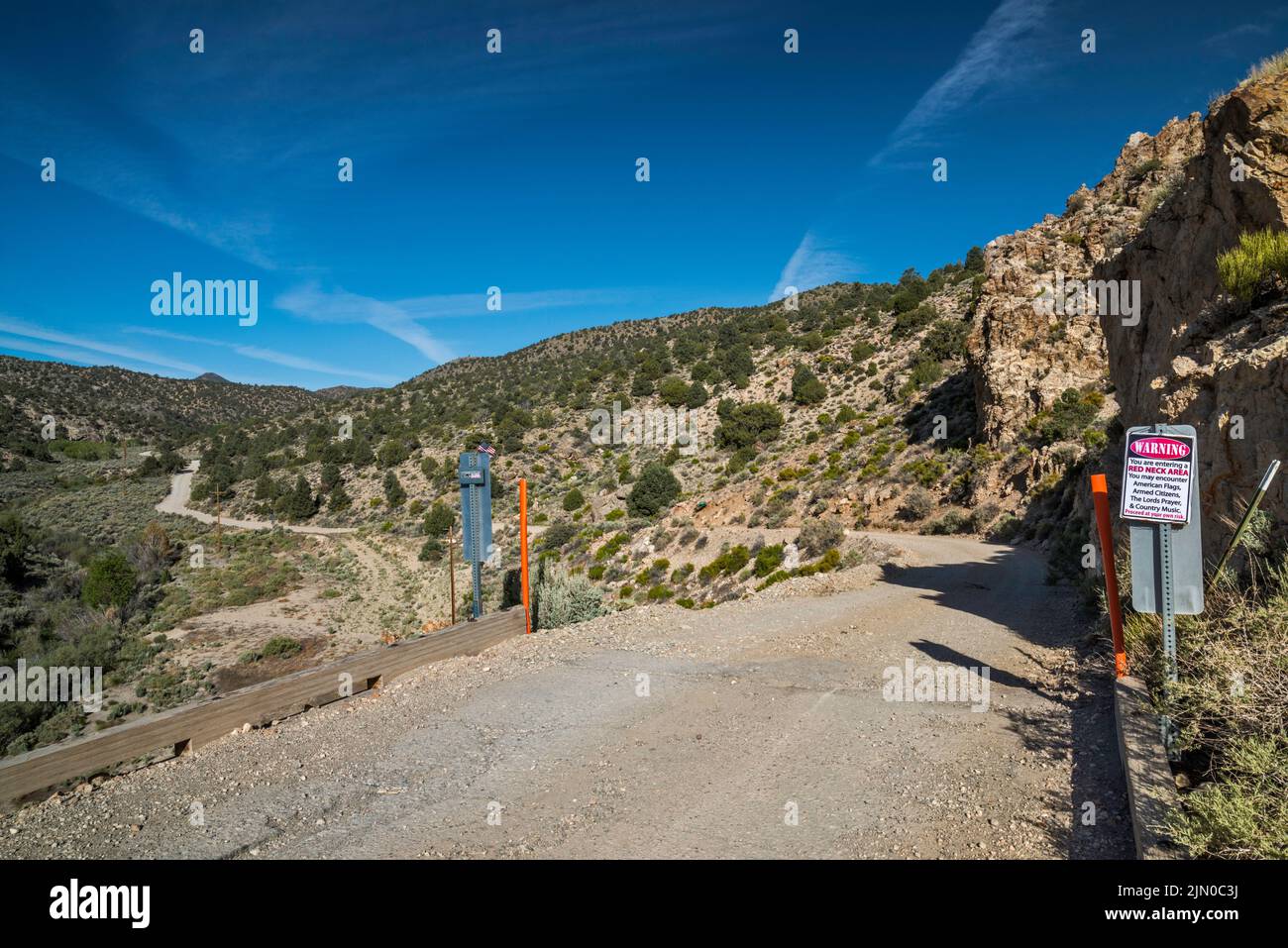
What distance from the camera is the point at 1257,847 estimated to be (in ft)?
8.93

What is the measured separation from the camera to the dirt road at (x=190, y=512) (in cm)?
4028

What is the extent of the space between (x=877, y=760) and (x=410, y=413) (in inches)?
2246

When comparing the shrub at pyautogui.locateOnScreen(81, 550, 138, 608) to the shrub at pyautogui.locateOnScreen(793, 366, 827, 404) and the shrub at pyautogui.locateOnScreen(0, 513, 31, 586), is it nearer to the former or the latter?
the shrub at pyautogui.locateOnScreen(0, 513, 31, 586)

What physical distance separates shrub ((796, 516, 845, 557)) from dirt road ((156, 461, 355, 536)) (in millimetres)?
29907

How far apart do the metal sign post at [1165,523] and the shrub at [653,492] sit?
26.3 meters

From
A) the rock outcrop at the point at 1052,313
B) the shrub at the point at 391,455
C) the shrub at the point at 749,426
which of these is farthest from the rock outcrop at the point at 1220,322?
the shrub at the point at 391,455

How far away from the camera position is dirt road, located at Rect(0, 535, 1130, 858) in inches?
156

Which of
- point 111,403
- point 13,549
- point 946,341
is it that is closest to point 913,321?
point 946,341

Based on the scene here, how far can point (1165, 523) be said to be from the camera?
178 inches

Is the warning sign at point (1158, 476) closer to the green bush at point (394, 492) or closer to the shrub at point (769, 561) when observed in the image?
the shrub at point (769, 561)

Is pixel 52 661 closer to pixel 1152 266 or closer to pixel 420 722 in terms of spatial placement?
pixel 420 722

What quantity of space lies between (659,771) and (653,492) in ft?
87.0

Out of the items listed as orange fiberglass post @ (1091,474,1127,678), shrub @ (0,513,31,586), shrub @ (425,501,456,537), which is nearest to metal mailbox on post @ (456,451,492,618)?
orange fiberglass post @ (1091,474,1127,678)

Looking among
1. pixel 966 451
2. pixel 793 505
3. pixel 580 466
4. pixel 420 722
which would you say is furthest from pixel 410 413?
pixel 420 722
